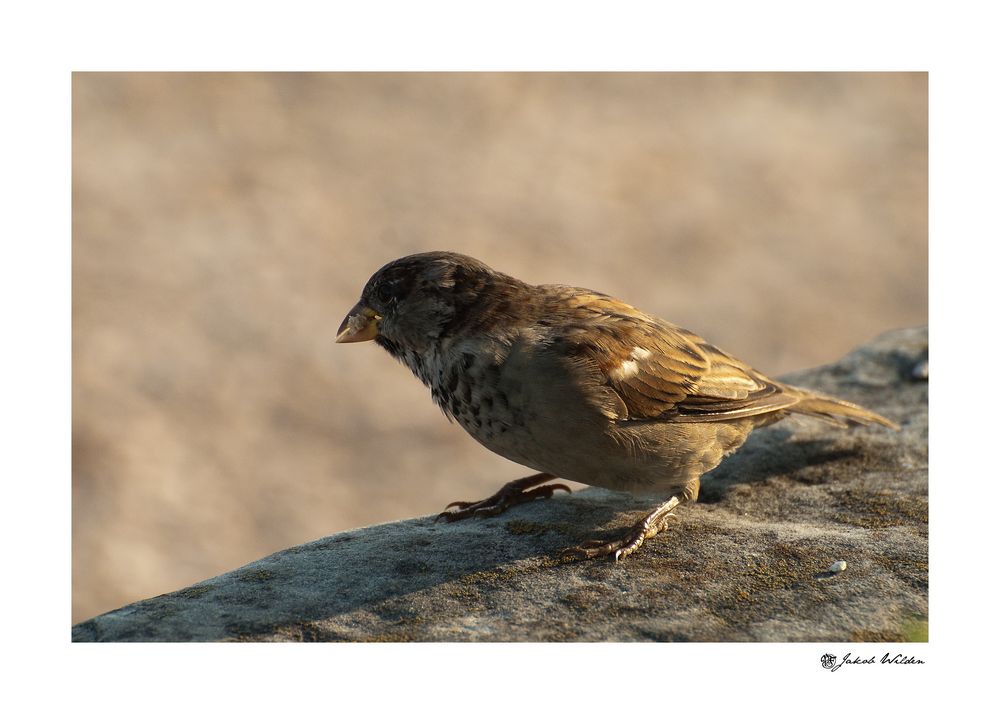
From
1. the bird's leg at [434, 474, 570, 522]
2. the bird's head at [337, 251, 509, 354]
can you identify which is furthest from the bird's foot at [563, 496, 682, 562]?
the bird's head at [337, 251, 509, 354]

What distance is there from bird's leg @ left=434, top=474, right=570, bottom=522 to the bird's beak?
1.03m

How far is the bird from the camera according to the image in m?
4.97

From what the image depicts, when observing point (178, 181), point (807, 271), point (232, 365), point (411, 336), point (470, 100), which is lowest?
point (411, 336)

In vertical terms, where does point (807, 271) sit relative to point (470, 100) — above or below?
below

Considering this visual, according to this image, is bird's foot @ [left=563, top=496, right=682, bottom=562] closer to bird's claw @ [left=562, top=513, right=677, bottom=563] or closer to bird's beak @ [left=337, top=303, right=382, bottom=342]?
bird's claw @ [left=562, top=513, right=677, bottom=563]

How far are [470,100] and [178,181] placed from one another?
4448 mm

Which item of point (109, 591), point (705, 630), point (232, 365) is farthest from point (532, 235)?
point (705, 630)

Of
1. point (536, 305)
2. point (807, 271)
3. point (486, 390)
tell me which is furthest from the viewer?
point (807, 271)

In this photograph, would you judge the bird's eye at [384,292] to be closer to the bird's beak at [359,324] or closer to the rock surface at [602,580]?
the bird's beak at [359,324]

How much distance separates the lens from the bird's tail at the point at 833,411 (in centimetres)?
594

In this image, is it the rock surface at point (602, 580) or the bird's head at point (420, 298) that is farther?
the bird's head at point (420, 298)

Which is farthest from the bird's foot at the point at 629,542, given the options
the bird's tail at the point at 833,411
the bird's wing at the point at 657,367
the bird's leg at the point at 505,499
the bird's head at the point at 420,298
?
the bird's head at the point at 420,298

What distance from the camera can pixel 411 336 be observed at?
5484 millimetres

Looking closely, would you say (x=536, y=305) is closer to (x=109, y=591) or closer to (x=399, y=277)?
(x=399, y=277)
